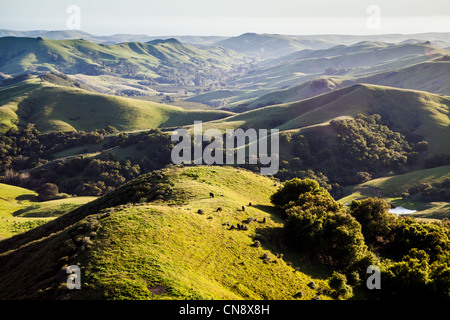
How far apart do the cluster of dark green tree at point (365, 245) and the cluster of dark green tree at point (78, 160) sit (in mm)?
94473

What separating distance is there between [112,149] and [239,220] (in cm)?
12547

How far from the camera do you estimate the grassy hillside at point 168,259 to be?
74.9 feet

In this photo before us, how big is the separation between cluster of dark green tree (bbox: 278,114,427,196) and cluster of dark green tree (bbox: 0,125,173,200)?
210 ft

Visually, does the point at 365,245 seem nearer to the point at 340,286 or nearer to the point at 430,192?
the point at 340,286

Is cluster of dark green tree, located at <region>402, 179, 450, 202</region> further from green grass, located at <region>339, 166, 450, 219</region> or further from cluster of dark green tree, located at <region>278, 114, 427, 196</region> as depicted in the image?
cluster of dark green tree, located at <region>278, 114, 427, 196</region>

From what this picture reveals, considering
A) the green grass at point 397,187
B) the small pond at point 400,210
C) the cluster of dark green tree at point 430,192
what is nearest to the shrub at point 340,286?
the small pond at point 400,210

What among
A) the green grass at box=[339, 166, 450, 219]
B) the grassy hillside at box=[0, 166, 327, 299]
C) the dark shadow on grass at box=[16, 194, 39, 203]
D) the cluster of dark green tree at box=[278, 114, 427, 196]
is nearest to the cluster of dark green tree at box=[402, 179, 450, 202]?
the green grass at box=[339, 166, 450, 219]

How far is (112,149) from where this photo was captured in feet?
491

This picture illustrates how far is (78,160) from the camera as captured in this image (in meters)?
133

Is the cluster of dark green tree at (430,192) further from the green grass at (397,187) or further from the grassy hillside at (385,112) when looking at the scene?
the grassy hillside at (385,112)

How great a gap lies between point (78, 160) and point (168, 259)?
122 metres
